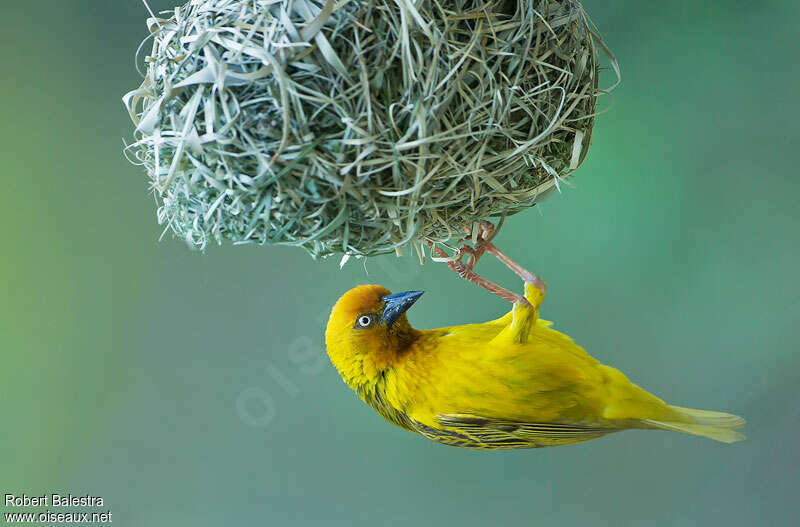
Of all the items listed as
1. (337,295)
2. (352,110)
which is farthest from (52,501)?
(352,110)

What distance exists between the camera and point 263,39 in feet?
2.80

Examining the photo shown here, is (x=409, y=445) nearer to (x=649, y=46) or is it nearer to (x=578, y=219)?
(x=578, y=219)

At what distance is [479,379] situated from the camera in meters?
1.26

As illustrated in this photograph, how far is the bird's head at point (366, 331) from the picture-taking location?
4.05ft

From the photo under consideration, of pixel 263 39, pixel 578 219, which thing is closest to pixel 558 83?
pixel 263 39

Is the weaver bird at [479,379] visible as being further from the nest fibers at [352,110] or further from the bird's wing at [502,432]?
the nest fibers at [352,110]

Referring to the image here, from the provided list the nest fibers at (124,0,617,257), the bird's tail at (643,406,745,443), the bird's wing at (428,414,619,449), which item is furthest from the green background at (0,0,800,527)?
the nest fibers at (124,0,617,257)

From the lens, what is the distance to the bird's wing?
127 cm

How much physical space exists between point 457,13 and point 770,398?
1.52 meters

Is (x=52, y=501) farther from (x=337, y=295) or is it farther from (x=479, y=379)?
(x=479, y=379)

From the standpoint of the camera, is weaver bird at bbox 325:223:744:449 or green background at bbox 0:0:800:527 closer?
weaver bird at bbox 325:223:744:449
